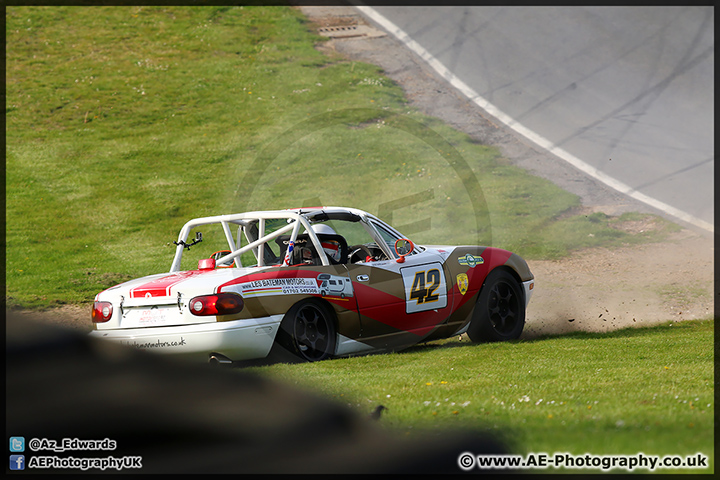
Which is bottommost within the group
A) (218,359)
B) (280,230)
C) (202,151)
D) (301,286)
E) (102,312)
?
(218,359)

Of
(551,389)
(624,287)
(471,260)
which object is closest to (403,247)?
(471,260)

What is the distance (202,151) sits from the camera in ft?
73.6

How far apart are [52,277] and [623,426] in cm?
1298

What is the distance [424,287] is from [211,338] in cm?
249

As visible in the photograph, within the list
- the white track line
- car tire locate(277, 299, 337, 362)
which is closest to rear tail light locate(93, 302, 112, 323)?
car tire locate(277, 299, 337, 362)

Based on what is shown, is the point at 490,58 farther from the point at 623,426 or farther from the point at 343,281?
the point at 623,426

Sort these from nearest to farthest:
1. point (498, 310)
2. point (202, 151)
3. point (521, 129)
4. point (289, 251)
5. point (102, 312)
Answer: point (102, 312), point (289, 251), point (498, 310), point (521, 129), point (202, 151)

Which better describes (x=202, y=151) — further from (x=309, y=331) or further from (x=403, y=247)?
(x=309, y=331)

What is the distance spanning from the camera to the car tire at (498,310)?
8266 mm

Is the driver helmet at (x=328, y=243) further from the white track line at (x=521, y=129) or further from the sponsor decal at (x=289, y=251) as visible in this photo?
the white track line at (x=521, y=129)

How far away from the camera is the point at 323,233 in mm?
7582

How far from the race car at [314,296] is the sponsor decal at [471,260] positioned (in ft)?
0.04

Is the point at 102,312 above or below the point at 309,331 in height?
above

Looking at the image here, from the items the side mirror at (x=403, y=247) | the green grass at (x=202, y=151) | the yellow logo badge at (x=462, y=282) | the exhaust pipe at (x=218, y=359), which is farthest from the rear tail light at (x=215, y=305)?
the green grass at (x=202, y=151)
